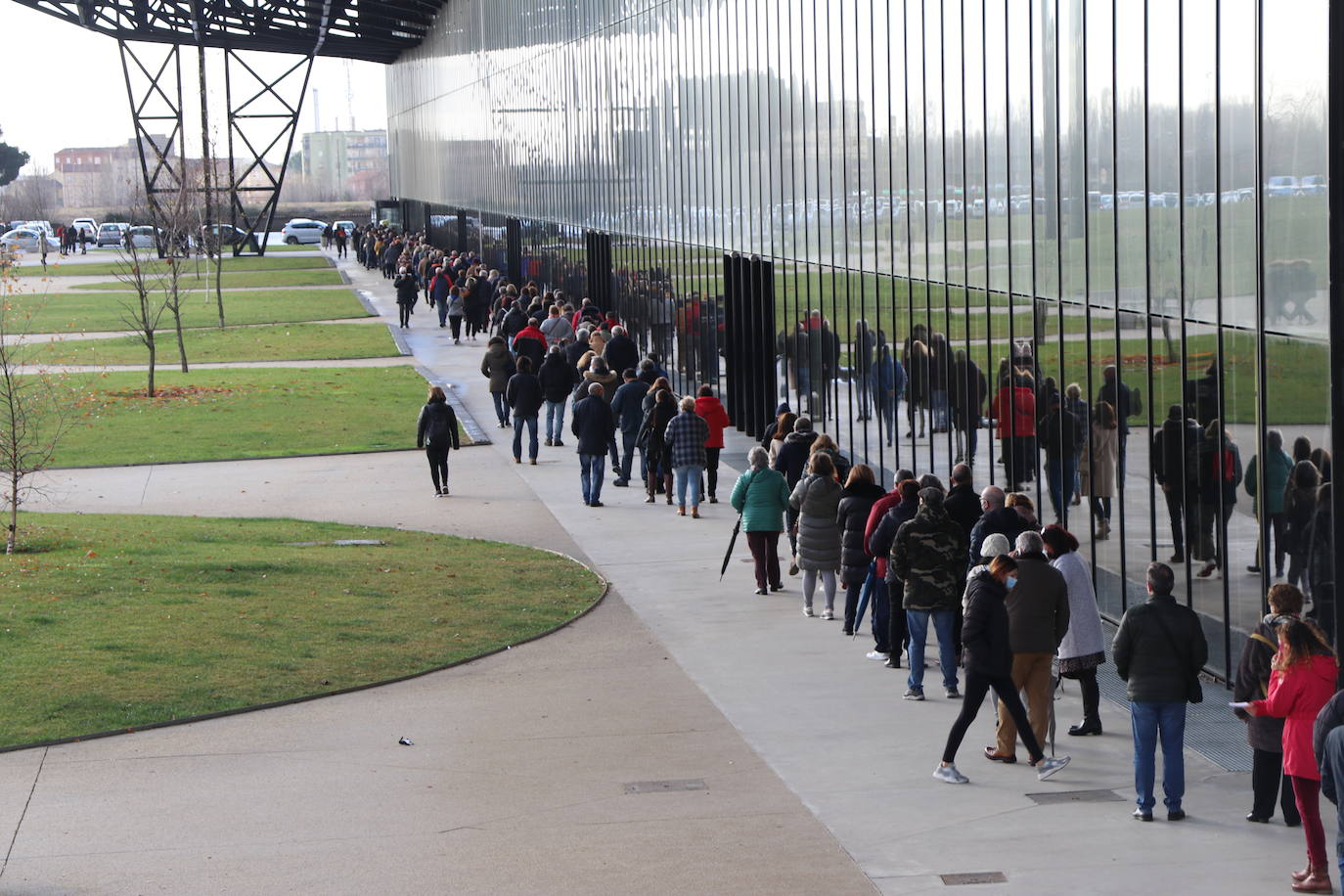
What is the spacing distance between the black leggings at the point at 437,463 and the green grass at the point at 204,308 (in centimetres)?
2736

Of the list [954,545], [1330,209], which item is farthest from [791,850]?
[1330,209]

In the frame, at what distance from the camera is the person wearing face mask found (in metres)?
10.3

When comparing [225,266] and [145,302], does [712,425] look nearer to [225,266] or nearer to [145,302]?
[145,302]

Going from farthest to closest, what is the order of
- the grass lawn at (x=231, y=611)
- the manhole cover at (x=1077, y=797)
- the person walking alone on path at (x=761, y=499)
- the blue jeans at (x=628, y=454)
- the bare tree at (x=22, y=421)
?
the blue jeans at (x=628, y=454) → the bare tree at (x=22, y=421) → the person walking alone on path at (x=761, y=499) → the grass lawn at (x=231, y=611) → the manhole cover at (x=1077, y=797)

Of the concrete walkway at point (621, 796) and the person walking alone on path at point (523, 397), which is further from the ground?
the person walking alone on path at point (523, 397)

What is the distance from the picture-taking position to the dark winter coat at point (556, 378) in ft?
83.3

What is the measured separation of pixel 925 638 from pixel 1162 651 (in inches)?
113

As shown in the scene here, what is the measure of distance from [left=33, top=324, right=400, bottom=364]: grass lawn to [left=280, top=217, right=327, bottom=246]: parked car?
6582 centimetres

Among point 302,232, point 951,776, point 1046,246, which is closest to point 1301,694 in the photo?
point 951,776

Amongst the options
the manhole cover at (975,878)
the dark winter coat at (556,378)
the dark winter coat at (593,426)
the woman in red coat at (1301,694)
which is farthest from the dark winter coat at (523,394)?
the woman in red coat at (1301,694)

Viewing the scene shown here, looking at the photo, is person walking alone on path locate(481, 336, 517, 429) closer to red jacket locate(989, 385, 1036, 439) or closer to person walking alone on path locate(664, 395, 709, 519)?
person walking alone on path locate(664, 395, 709, 519)

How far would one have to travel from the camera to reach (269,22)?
80500 mm

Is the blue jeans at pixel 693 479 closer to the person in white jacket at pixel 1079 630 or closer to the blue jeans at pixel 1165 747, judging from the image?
the person in white jacket at pixel 1079 630

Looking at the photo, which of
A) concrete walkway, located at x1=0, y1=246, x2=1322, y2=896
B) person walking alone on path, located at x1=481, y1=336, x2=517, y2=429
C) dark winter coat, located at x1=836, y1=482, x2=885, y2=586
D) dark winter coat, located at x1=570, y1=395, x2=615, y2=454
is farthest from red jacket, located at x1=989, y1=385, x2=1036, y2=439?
person walking alone on path, located at x1=481, y1=336, x2=517, y2=429
